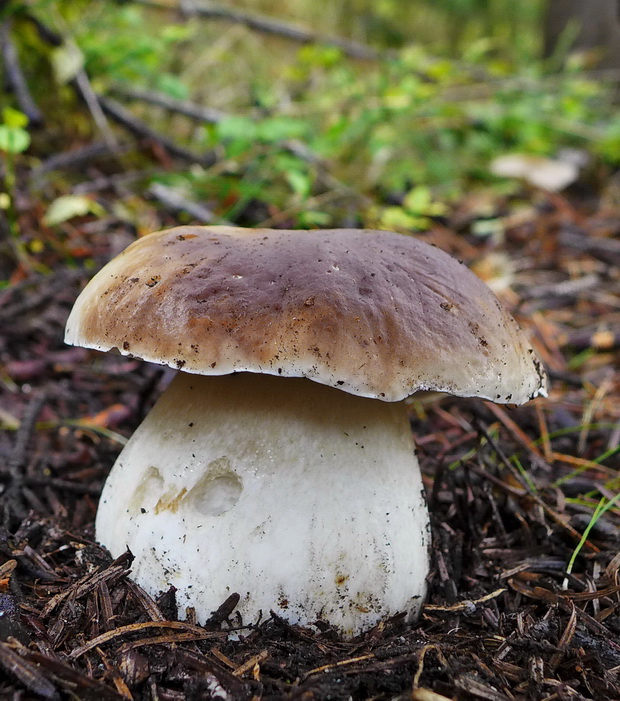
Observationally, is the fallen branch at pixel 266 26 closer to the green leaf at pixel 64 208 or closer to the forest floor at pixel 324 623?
the green leaf at pixel 64 208

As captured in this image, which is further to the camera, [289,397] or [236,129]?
[236,129]

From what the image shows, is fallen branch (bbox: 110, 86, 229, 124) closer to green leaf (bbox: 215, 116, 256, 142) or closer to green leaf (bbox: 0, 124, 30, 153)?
green leaf (bbox: 215, 116, 256, 142)

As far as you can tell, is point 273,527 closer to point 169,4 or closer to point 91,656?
point 91,656

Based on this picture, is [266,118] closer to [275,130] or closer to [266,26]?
[275,130]

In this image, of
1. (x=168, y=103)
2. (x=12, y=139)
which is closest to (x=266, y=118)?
(x=168, y=103)

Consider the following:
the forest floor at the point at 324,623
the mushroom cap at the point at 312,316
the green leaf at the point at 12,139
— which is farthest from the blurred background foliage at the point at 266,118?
the mushroom cap at the point at 312,316

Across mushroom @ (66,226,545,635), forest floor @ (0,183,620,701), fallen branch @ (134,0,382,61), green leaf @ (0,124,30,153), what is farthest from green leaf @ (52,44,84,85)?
mushroom @ (66,226,545,635)
